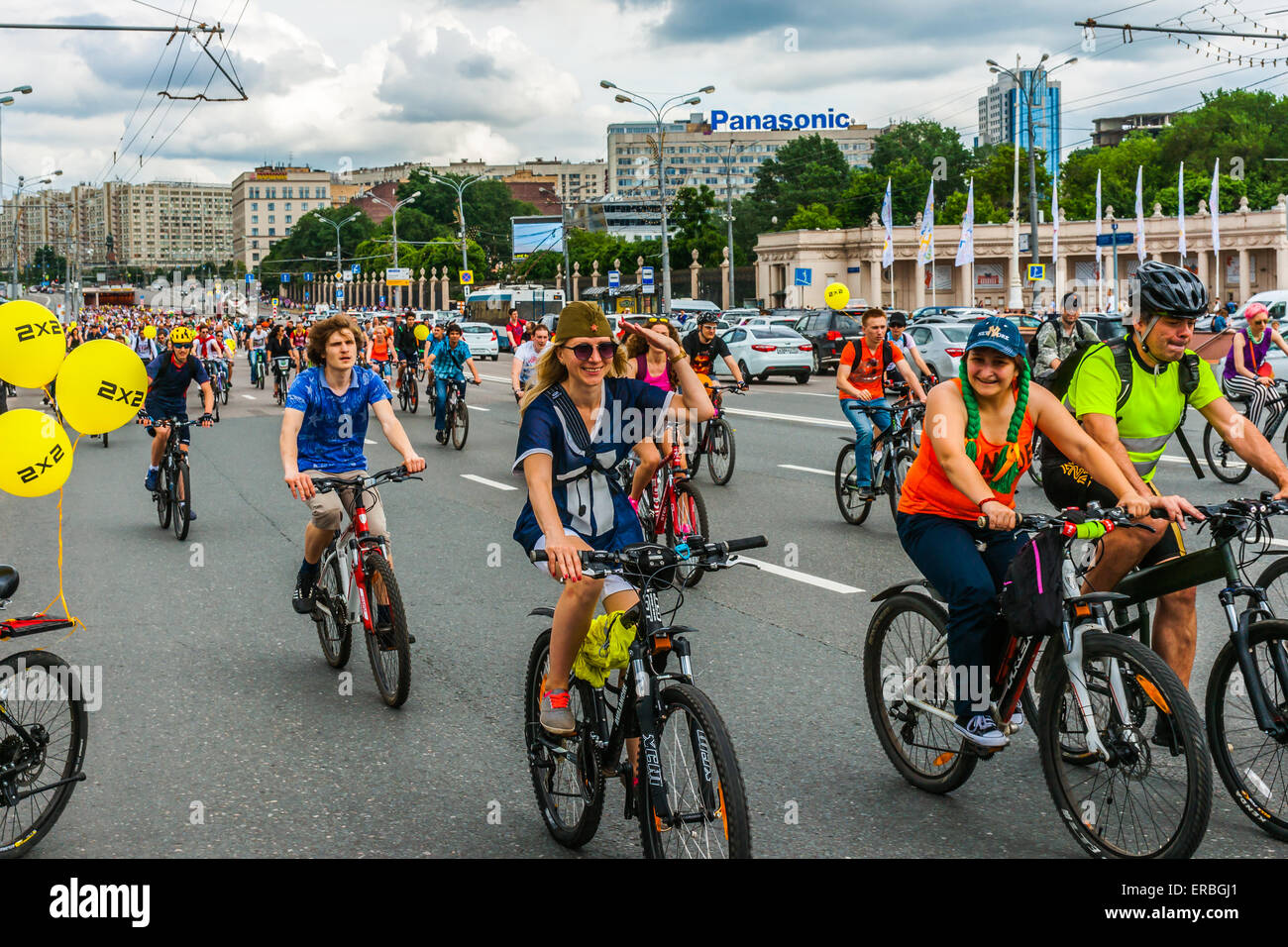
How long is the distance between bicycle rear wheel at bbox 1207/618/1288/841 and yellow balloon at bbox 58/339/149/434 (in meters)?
4.34

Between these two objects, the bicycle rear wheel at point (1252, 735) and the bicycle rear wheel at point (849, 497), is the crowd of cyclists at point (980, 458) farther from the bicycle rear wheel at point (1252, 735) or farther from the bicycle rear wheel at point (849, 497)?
the bicycle rear wheel at point (849, 497)

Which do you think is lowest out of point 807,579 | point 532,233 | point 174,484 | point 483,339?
point 807,579

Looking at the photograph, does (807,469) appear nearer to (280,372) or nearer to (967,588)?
(967,588)

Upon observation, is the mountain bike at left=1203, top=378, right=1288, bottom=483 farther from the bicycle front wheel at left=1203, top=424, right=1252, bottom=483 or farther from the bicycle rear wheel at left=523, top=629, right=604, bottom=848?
the bicycle rear wheel at left=523, top=629, right=604, bottom=848

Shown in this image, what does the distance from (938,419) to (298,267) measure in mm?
181313

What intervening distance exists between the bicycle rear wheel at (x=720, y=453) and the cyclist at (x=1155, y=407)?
28.5ft

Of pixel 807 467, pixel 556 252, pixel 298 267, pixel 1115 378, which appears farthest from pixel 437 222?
pixel 1115 378

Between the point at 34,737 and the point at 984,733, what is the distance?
3.02 meters

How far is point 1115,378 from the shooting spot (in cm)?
507

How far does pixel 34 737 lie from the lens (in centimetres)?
454

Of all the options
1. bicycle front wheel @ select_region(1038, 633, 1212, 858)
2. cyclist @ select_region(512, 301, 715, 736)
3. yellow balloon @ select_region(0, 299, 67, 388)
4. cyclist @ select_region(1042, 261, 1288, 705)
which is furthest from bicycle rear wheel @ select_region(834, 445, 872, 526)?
bicycle front wheel @ select_region(1038, 633, 1212, 858)

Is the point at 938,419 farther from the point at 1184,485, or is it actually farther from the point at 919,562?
the point at 1184,485

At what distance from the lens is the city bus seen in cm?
7625

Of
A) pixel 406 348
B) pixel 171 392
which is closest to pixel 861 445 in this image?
pixel 171 392
